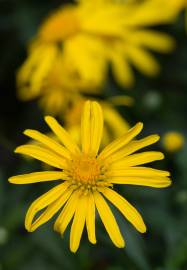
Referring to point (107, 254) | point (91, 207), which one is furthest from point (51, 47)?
point (91, 207)

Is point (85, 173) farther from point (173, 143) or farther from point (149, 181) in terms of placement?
point (173, 143)

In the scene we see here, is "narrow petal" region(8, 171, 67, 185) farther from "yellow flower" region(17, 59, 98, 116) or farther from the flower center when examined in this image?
"yellow flower" region(17, 59, 98, 116)

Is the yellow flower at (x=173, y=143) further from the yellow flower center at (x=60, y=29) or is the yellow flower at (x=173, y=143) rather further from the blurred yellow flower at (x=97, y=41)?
the yellow flower center at (x=60, y=29)

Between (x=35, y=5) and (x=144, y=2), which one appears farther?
(x=35, y=5)

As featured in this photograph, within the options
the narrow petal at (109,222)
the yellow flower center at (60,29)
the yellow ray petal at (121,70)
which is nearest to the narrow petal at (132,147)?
the narrow petal at (109,222)

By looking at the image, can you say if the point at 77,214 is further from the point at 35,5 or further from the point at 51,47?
the point at 35,5
